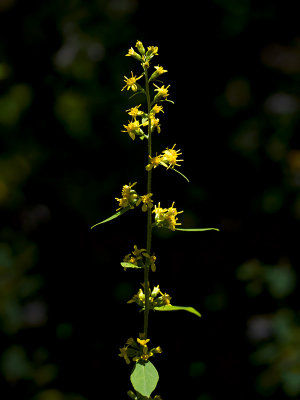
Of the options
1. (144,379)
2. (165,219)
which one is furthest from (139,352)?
(165,219)

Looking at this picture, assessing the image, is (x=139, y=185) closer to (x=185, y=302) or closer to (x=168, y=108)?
(x=168, y=108)

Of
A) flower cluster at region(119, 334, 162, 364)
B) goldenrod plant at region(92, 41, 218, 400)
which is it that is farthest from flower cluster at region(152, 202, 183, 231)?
flower cluster at region(119, 334, 162, 364)

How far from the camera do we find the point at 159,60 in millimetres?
1264

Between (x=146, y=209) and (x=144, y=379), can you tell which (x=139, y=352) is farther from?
(x=146, y=209)

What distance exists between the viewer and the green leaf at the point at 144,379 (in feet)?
2.05

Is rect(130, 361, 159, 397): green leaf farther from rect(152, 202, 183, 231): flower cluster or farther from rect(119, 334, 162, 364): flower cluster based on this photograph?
rect(152, 202, 183, 231): flower cluster

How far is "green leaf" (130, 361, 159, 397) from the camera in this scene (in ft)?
2.05

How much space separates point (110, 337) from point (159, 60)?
649 millimetres

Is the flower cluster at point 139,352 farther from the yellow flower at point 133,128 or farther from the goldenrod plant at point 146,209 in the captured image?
the yellow flower at point 133,128

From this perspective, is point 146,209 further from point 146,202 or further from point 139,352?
point 139,352

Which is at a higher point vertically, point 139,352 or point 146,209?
point 146,209

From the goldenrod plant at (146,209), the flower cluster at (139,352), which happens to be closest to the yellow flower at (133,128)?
the goldenrod plant at (146,209)

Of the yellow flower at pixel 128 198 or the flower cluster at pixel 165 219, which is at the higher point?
the yellow flower at pixel 128 198

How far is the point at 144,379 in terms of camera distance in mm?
648
